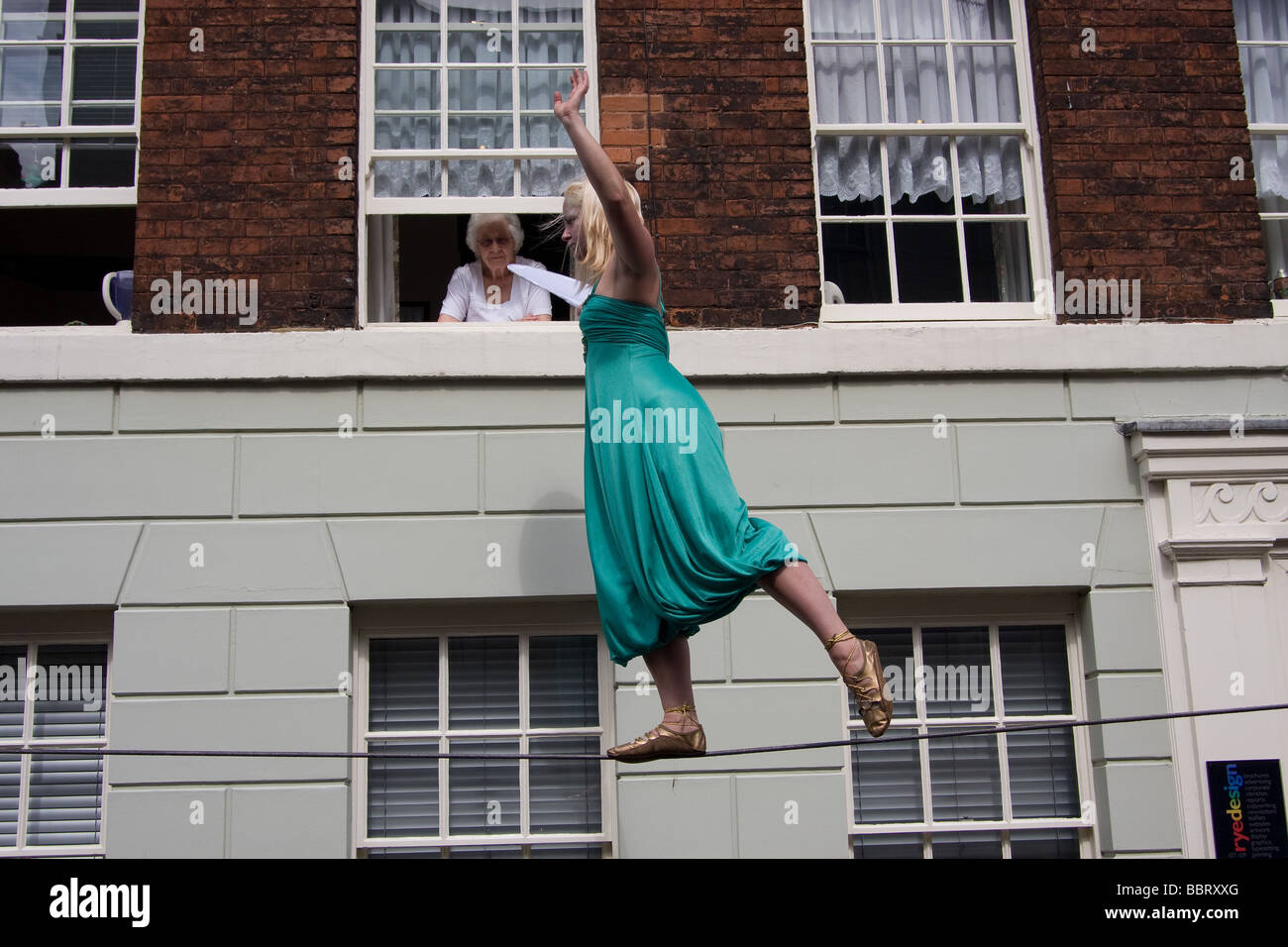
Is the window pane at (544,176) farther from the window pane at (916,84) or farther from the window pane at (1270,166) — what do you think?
the window pane at (1270,166)

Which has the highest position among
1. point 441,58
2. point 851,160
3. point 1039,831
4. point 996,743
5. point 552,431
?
point 441,58

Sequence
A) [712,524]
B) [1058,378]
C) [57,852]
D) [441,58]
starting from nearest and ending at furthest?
1. [712,524]
2. [57,852]
3. [1058,378]
4. [441,58]

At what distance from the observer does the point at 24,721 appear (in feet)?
21.6

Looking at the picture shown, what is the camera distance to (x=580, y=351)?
22.0 ft

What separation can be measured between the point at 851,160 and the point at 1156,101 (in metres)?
1.61

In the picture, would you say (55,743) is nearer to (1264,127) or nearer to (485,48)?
(485,48)

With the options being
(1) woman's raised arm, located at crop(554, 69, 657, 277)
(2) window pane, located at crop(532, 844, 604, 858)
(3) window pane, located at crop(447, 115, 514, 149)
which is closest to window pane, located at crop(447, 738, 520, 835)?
(2) window pane, located at crop(532, 844, 604, 858)

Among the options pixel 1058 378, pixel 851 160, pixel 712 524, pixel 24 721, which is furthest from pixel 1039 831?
pixel 24 721

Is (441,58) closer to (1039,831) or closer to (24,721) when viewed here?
(24,721)

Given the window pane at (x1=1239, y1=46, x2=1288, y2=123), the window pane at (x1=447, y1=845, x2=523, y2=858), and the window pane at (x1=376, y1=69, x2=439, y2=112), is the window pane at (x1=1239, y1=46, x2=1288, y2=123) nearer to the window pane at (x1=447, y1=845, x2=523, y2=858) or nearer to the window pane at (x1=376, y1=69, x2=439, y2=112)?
the window pane at (x1=376, y1=69, x2=439, y2=112)

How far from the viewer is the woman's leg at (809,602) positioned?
465 cm

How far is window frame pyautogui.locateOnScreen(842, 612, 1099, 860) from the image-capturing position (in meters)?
6.57

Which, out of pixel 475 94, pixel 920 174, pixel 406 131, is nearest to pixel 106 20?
pixel 406 131

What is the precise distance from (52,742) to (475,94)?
3.93 m
